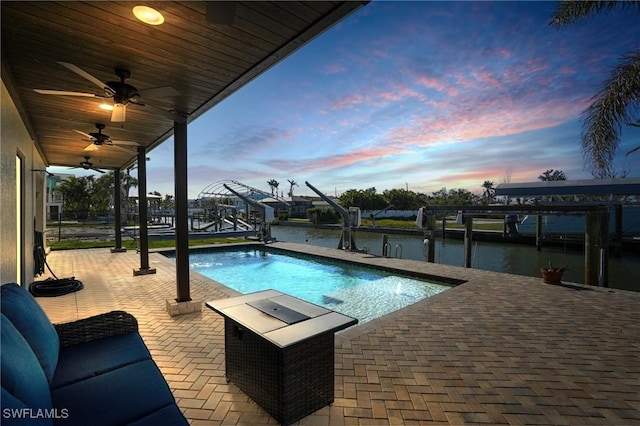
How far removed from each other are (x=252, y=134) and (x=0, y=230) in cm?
1762

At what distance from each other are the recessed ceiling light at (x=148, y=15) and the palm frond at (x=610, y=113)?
5.97 m

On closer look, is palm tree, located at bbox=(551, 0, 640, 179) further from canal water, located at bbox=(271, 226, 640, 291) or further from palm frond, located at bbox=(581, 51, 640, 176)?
canal water, located at bbox=(271, 226, 640, 291)

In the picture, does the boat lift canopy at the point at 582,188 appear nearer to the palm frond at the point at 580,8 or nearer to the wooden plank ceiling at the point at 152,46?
the palm frond at the point at 580,8

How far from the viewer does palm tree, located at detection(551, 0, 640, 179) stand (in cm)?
408

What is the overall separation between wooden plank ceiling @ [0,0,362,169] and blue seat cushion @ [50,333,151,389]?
2157mm

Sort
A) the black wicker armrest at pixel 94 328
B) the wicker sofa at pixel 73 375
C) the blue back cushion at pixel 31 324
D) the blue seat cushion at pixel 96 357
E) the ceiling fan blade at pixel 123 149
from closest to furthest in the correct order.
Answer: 1. the wicker sofa at pixel 73 375
2. the blue back cushion at pixel 31 324
3. the blue seat cushion at pixel 96 357
4. the black wicker armrest at pixel 94 328
5. the ceiling fan blade at pixel 123 149

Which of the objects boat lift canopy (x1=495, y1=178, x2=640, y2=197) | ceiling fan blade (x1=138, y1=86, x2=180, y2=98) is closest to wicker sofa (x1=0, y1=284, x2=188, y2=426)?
ceiling fan blade (x1=138, y1=86, x2=180, y2=98)

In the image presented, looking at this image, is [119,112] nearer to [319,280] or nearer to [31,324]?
[31,324]

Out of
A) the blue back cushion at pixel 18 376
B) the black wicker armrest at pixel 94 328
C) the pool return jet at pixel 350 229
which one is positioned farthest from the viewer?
the pool return jet at pixel 350 229

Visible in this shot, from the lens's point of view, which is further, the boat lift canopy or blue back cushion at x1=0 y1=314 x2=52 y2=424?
the boat lift canopy

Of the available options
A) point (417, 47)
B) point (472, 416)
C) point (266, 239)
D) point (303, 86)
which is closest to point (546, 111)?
point (417, 47)

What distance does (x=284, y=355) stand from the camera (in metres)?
1.80

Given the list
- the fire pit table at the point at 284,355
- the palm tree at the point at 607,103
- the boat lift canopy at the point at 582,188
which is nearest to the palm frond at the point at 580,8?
the palm tree at the point at 607,103

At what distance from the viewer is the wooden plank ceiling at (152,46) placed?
6.18ft
